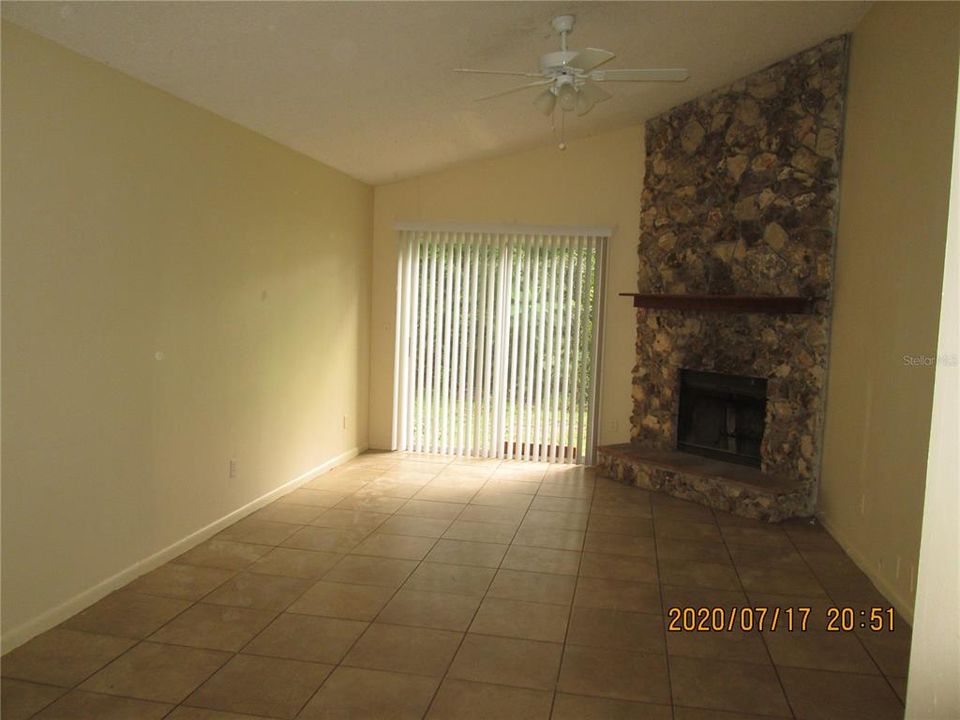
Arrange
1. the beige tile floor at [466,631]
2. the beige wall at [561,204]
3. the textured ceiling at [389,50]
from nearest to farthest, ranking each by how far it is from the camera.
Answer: the beige tile floor at [466,631] < the textured ceiling at [389,50] < the beige wall at [561,204]

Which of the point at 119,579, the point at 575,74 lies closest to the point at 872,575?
the point at 575,74

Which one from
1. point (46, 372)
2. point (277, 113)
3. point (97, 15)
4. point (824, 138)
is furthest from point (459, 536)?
point (824, 138)

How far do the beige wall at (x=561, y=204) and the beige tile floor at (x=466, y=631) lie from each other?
1.97m

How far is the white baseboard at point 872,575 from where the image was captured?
335 cm

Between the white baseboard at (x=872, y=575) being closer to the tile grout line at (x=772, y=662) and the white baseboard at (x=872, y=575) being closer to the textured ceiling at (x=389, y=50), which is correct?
the tile grout line at (x=772, y=662)

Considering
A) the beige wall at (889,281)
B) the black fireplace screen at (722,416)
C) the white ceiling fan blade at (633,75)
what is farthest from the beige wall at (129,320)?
the beige wall at (889,281)

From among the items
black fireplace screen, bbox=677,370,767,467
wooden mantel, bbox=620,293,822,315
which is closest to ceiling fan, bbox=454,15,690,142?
wooden mantel, bbox=620,293,822,315

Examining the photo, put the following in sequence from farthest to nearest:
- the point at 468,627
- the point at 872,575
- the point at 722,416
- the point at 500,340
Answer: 1. the point at 500,340
2. the point at 722,416
3. the point at 872,575
4. the point at 468,627

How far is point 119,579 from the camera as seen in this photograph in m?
3.50

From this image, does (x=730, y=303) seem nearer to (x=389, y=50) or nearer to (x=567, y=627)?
(x=567, y=627)

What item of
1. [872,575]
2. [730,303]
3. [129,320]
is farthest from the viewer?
[730,303]

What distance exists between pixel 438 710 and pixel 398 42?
9.88 ft

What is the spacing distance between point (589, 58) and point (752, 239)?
2.79 meters

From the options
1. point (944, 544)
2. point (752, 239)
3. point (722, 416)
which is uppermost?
point (752, 239)
